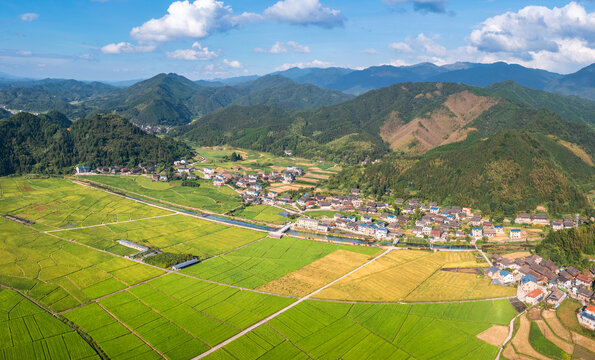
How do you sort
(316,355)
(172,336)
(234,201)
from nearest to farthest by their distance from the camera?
(316,355)
(172,336)
(234,201)

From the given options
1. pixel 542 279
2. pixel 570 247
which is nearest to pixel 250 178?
pixel 542 279

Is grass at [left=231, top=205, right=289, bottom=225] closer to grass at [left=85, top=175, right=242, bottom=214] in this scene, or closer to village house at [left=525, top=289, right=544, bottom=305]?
grass at [left=85, top=175, right=242, bottom=214]

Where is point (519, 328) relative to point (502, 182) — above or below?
below

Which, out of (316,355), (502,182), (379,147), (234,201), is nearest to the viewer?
(316,355)

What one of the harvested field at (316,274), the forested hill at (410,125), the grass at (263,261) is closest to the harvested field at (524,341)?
the harvested field at (316,274)

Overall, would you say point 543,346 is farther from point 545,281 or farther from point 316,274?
point 316,274

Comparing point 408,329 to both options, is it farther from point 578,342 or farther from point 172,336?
point 172,336

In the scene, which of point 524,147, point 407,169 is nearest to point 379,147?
point 407,169
